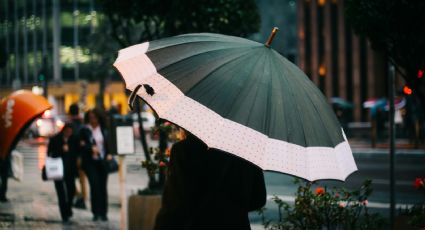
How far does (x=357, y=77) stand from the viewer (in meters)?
56.8

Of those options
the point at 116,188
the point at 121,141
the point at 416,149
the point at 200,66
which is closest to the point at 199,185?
the point at 200,66

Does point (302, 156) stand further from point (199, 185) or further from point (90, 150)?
point (90, 150)

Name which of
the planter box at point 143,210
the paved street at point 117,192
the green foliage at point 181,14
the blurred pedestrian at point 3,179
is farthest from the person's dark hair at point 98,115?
the planter box at point 143,210

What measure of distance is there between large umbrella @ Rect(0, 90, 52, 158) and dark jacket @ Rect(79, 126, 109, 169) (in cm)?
270

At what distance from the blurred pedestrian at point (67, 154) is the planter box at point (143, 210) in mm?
2805

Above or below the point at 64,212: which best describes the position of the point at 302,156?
above

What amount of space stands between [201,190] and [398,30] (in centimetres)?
423

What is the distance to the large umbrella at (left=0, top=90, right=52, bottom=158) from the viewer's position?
880 centimetres

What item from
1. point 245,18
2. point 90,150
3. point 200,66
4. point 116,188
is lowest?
point 116,188

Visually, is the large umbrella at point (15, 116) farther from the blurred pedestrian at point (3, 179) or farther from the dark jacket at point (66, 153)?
the blurred pedestrian at point (3, 179)

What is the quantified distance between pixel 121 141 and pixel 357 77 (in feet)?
162

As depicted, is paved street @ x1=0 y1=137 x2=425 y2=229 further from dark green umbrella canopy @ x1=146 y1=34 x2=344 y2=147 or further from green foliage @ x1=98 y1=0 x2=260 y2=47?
dark green umbrella canopy @ x1=146 y1=34 x2=344 y2=147

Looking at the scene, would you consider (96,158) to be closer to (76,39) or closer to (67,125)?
(67,125)

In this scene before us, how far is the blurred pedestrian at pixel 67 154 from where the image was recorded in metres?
11.7
